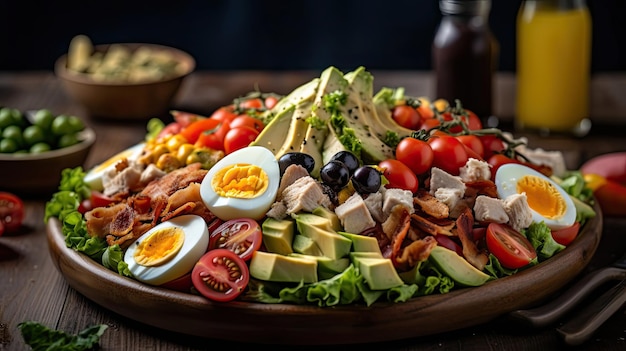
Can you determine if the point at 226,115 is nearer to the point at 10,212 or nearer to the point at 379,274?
the point at 10,212

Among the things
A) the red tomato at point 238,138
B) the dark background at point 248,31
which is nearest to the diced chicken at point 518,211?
the red tomato at point 238,138

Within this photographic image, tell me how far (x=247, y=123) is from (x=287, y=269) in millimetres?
976

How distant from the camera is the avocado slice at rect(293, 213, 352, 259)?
3166 mm

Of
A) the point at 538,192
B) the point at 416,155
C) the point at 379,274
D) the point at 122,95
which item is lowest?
the point at 122,95

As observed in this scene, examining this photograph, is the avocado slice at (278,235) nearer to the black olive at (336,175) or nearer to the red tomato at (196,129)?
the black olive at (336,175)

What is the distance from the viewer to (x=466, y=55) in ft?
18.1

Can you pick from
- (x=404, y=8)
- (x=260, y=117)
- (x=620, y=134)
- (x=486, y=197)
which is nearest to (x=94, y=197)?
(x=260, y=117)

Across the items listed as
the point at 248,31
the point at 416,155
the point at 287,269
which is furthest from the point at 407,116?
the point at 248,31

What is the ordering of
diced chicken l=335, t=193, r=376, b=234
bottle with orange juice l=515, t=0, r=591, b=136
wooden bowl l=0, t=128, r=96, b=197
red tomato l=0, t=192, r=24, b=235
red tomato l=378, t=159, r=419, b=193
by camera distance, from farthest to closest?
bottle with orange juice l=515, t=0, r=591, b=136, wooden bowl l=0, t=128, r=96, b=197, red tomato l=0, t=192, r=24, b=235, red tomato l=378, t=159, r=419, b=193, diced chicken l=335, t=193, r=376, b=234

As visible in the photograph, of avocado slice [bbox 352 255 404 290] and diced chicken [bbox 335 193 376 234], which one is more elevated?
diced chicken [bbox 335 193 376 234]

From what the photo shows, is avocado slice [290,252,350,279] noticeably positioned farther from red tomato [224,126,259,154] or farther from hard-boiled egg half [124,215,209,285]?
red tomato [224,126,259,154]

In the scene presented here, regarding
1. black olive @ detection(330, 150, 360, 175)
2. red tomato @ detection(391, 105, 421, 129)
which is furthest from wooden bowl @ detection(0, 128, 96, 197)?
black olive @ detection(330, 150, 360, 175)

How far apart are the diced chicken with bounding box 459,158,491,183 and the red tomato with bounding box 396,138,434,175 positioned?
14 cm

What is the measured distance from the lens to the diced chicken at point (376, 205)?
337 cm
